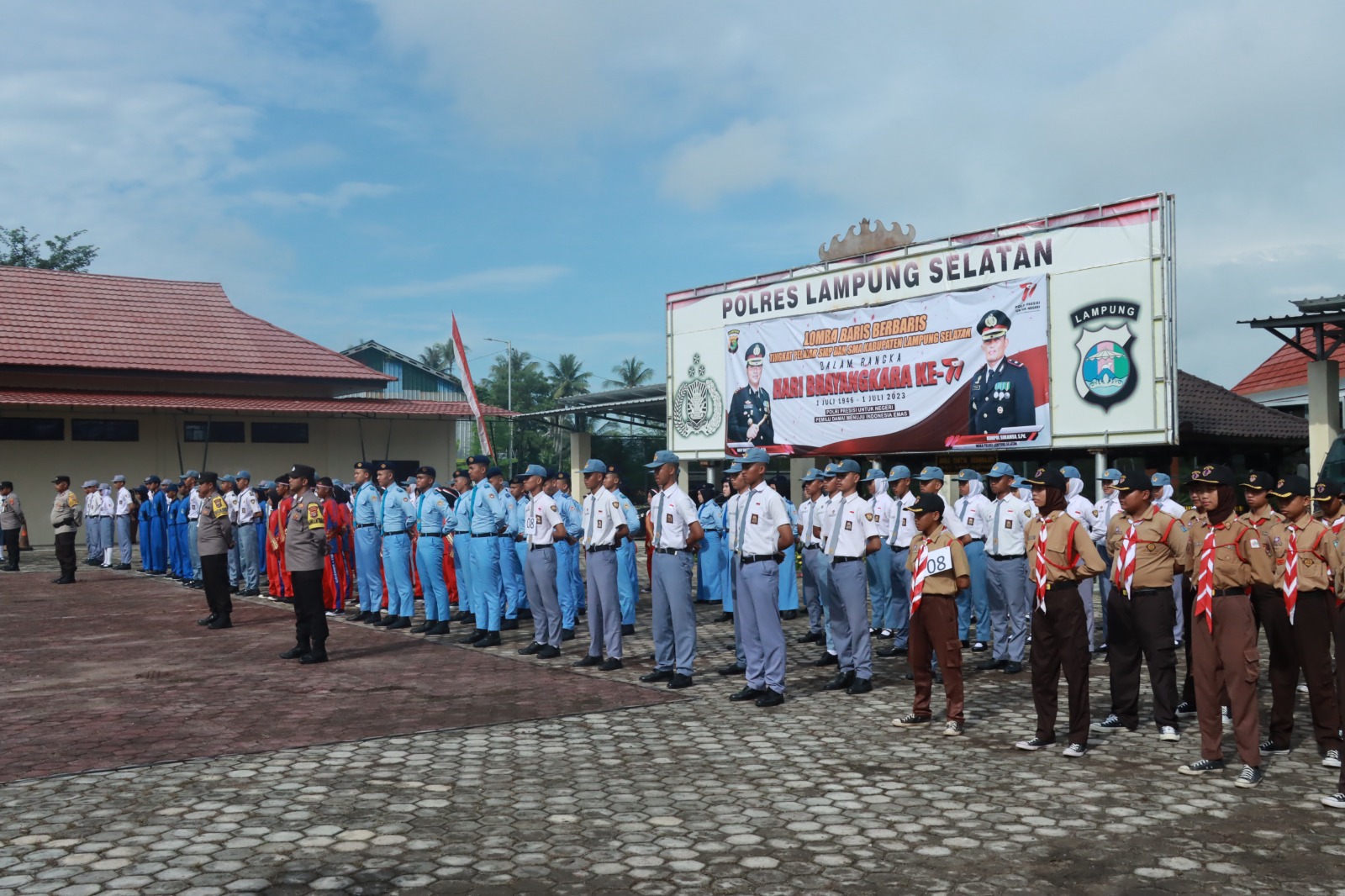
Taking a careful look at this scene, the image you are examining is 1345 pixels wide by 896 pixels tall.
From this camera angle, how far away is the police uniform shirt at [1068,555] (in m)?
7.10

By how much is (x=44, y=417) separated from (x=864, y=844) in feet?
92.3

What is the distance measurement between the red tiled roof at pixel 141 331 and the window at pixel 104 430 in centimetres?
138

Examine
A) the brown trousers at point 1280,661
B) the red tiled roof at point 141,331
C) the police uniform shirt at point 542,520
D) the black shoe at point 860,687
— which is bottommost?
the black shoe at point 860,687

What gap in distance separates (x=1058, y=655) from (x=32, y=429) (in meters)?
27.6

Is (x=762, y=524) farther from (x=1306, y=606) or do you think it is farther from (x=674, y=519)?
(x=1306, y=606)

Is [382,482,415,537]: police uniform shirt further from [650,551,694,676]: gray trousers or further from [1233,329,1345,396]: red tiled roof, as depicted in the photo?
[1233,329,1345,396]: red tiled roof

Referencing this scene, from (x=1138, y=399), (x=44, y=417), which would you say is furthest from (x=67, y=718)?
(x=44, y=417)

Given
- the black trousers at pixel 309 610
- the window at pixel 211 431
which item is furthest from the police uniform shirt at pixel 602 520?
the window at pixel 211 431

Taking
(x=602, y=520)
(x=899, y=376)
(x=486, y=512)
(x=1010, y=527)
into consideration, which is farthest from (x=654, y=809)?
(x=899, y=376)

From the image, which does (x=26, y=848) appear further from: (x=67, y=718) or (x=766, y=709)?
(x=766, y=709)

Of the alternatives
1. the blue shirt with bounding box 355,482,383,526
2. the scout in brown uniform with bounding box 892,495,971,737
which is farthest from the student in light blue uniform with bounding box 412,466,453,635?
the scout in brown uniform with bounding box 892,495,971,737

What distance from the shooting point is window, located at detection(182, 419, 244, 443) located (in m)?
29.8

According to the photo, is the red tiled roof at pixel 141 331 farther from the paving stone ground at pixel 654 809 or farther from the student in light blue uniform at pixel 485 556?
the paving stone ground at pixel 654 809

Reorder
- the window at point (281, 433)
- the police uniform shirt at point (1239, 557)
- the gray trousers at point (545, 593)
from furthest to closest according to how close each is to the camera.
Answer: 1. the window at point (281, 433)
2. the gray trousers at point (545, 593)
3. the police uniform shirt at point (1239, 557)
